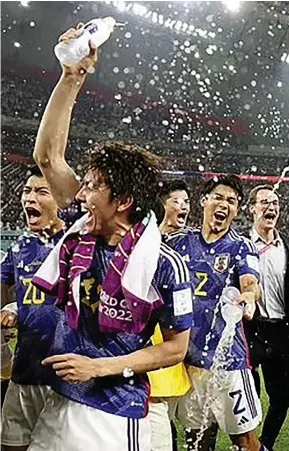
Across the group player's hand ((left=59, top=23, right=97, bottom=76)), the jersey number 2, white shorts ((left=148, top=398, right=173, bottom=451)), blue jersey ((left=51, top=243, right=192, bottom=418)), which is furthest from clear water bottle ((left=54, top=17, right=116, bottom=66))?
white shorts ((left=148, top=398, right=173, bottom=451))

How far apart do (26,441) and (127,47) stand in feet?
1.57

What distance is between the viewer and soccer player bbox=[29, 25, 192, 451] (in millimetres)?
848

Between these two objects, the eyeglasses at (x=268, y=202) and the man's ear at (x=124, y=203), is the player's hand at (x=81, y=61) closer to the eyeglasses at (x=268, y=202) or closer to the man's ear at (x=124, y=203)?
the man's ear at (x=124, y=203)

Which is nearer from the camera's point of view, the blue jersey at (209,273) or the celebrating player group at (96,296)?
the celebrating player group at (96,296)

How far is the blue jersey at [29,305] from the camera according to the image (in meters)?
0.91

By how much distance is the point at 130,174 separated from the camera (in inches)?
34.5

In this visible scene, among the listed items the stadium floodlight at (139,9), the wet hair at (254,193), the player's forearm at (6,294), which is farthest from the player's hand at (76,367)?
the stadium floodlight at (139,9)

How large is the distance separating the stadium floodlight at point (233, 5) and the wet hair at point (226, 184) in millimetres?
209

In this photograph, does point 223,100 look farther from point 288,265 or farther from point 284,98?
point 288,265

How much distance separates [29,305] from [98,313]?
0.10 m

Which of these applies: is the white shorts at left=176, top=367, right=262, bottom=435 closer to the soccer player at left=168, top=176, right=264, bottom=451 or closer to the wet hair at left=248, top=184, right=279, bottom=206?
the soccer player at left=168, top=176, right=264, bottom=451

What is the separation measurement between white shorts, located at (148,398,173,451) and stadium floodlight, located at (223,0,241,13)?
50cm

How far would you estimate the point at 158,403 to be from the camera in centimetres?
99

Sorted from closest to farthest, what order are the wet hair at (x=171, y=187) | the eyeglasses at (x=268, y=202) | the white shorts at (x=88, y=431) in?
the white shorts at (x=88, y=431) < the wet hair at (x=171, y=187) < the eyeglasses at (x=268, y=202)
